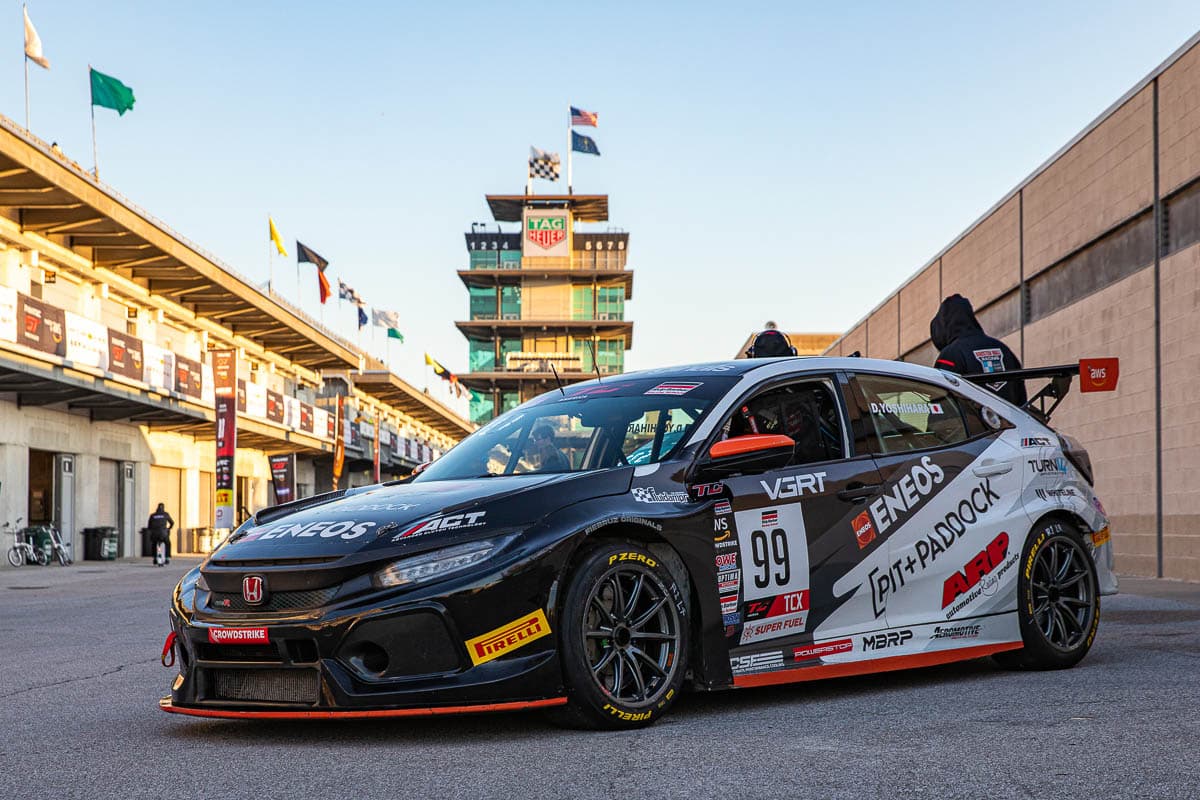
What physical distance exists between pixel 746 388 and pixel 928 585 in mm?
1276

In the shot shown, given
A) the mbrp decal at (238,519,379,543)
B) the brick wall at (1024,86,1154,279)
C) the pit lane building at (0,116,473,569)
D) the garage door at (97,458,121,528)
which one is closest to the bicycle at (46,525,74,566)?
the pit lane building at (0,116,473,569)

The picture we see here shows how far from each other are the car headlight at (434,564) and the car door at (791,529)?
3.60ft

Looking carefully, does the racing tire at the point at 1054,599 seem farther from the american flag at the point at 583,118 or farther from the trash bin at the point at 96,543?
the american flag at the point at 583,118

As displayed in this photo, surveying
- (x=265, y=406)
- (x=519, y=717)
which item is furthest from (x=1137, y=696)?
(x=265, y=406)

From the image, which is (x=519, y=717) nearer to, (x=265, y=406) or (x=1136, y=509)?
(x=1136, y=509)

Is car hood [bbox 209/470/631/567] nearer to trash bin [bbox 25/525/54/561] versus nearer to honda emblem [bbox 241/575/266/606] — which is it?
honda emblem [bbox 241/575/266/606]

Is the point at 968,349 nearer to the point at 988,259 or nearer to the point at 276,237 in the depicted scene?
the point at 988,259

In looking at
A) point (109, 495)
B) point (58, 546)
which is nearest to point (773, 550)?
point (58, 546)

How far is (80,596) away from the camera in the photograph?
17.6m

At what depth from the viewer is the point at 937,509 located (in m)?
6.43

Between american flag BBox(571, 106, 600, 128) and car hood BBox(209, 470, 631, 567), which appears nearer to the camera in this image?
car hood BBox(209, 470, 631, 567)

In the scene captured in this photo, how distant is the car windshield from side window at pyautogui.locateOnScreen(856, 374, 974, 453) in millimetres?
850

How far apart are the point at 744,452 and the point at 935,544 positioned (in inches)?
54.3

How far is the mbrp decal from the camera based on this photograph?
16.5 feet
